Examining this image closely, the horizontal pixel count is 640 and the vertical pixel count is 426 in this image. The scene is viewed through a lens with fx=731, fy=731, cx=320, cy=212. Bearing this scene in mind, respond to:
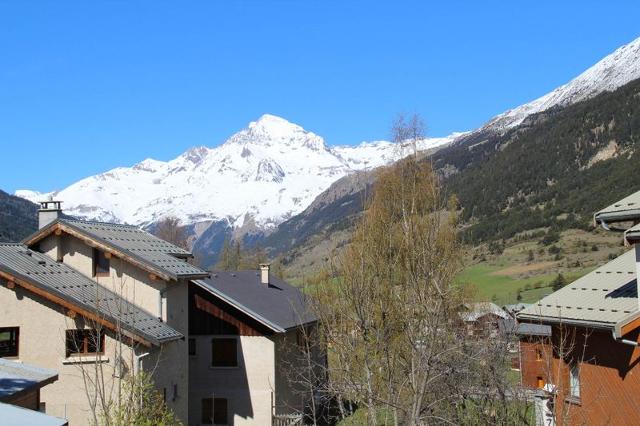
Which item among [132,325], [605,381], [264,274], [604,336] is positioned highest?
[264,274]

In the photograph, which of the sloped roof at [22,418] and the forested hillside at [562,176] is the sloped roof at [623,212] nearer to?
the sloped roof at [22,418]

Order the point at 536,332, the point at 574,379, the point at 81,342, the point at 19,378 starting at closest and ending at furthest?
the point at 19,378 → the point at 574,379 → the point at 81,342 → the point at 536,332

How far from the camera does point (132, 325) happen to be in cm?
2159

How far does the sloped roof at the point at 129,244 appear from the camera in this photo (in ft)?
80.5

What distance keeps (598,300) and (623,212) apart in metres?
2.60

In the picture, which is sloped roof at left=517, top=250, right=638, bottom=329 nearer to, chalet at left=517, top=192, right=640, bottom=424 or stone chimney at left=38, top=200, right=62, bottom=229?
chalet at left=517, top=192, right=640, bottom=424

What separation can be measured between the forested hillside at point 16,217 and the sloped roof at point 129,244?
4625 inches

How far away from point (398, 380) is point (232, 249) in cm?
12779

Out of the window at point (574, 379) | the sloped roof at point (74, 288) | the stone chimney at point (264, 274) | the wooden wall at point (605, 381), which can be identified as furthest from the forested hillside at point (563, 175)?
the wooden wall at point (605, 381)

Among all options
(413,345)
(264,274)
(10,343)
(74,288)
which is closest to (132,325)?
(74,288)

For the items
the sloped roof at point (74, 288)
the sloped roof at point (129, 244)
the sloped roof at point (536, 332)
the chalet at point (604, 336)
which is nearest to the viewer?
the chalet at point (604, 336)

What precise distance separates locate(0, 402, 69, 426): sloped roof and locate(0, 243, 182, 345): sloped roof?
24.1 ft

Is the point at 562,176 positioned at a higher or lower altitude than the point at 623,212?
higher

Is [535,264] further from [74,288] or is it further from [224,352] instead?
[74,288]
